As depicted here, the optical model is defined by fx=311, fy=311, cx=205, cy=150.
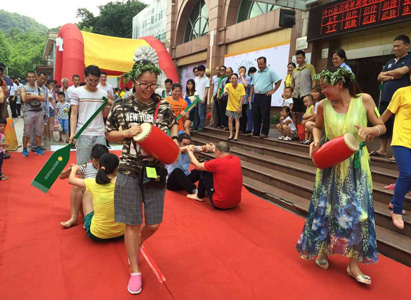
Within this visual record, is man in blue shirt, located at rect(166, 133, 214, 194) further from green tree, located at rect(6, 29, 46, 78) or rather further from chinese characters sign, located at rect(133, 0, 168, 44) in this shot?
green tree, located at rect(6, 29, 46, 78)

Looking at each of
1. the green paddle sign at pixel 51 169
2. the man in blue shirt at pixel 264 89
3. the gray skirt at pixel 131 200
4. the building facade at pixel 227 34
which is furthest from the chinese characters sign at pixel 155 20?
the gray skirt at pixel 131 200

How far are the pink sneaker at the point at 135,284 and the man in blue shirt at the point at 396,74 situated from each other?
4435mm

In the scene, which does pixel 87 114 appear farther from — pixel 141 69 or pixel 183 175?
pixel 183 175

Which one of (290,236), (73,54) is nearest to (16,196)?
(290,236)

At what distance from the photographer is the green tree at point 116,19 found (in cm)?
2998

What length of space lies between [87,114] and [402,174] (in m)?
3.61

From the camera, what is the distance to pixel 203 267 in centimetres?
282

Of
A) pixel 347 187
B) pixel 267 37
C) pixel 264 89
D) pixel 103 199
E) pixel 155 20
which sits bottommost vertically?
pixel 103 199

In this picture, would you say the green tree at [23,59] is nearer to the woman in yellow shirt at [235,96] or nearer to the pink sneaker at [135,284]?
the woman in yellow shirt at [235,96]

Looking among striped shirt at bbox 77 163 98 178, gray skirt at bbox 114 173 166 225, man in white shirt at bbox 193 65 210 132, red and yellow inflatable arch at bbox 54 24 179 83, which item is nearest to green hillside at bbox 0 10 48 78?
red and yellow inflatable arch at bbox 54 24 179 83

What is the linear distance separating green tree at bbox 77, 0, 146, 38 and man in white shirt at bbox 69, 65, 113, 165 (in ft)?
95.7

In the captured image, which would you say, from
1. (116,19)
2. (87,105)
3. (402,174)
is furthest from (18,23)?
(402,174)

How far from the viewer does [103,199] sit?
2.98 m

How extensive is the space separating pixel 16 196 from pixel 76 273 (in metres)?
2.44
